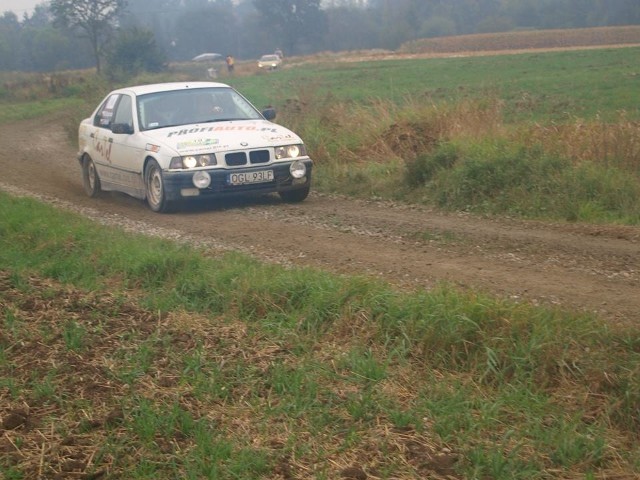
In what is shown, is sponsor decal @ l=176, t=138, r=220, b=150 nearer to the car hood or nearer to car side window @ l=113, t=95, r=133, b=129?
the car hood

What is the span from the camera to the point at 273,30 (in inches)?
3561

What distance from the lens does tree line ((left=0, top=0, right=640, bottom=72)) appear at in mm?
51906

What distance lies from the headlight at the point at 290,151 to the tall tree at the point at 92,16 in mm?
45319

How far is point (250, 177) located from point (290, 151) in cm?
65

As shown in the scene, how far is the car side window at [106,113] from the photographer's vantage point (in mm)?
11453

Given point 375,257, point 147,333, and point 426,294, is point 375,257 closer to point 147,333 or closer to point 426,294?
point 426,294

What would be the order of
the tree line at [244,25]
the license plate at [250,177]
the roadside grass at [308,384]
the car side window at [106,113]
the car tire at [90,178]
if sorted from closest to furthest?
the roadside grass at [308,384] < the license plate at [250,177] < the car side window at [106,113] < the car tire at [90,178] < the tree line at [244,25]

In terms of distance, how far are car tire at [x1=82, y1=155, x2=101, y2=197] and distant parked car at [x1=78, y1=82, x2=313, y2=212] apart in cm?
23

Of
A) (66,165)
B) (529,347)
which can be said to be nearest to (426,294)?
(529,347)

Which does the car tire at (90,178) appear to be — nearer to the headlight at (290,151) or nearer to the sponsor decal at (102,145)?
the sponsor decal at (102,145)

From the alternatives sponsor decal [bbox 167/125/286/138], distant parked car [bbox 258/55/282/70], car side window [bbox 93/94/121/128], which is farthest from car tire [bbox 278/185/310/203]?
distant parked car [bbox 258/55/282/70]

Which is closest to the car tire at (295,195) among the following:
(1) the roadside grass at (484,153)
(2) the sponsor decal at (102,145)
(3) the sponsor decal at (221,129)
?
(3) the sponsor decal at (221,129)

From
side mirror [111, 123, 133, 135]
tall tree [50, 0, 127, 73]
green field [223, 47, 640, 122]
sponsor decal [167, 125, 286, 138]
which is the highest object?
tall tree [50, 0, 127, 73]

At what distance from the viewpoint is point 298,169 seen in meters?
10.2
